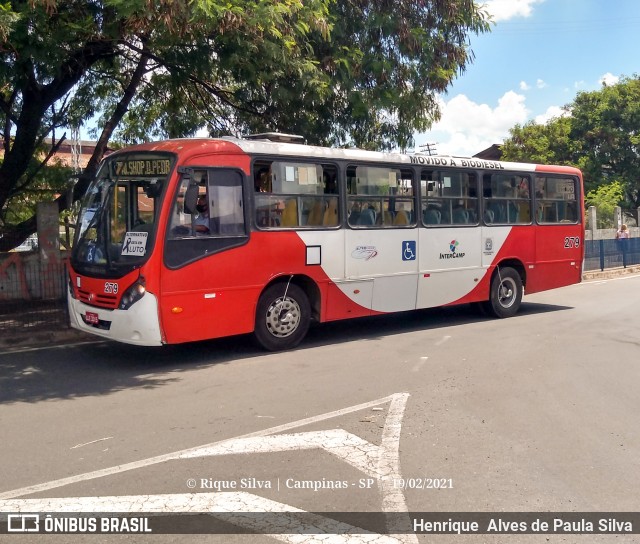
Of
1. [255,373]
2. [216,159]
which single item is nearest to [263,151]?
[216,159]

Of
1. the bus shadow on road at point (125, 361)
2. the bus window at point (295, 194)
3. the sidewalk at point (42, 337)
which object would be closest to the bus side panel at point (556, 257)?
the bus shadow on road at point (125, 361)

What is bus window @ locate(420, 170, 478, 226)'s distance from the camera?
1205 centimetres

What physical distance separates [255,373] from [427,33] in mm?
8133

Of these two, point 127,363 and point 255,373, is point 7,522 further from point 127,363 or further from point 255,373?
point 127,363

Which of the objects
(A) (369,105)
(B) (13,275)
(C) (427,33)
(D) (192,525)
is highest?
(C) (427,33)

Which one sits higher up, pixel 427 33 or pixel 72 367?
pixel 427 33

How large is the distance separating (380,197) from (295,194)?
5.82ft

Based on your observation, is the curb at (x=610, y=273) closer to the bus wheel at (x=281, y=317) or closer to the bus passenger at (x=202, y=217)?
the bus wheel at (x=281, y=317)

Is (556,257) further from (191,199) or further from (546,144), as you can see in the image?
(546,144)

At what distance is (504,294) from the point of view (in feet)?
44.5

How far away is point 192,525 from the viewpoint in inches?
168

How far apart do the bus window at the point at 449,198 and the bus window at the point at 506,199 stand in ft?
1.17

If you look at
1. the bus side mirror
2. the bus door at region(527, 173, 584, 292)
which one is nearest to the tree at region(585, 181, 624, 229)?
the bus door at region(527, 173, 584, 292)

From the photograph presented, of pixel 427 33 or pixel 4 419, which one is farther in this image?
pixel 427 33
